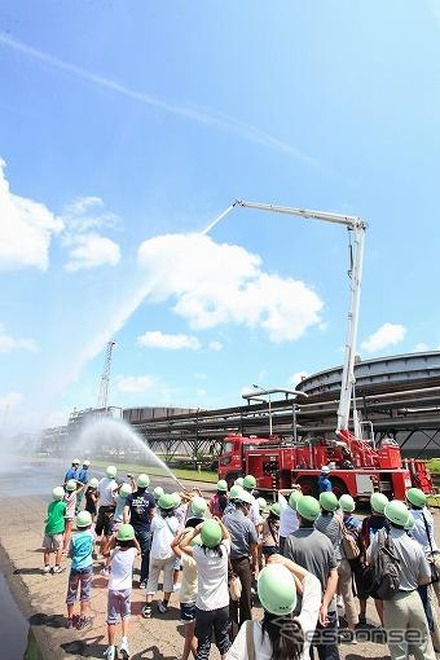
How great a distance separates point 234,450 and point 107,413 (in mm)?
53949

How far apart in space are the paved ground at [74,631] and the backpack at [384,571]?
1844mm

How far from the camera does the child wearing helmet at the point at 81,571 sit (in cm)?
602

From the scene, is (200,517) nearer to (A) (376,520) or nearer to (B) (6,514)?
(A) (376,520)

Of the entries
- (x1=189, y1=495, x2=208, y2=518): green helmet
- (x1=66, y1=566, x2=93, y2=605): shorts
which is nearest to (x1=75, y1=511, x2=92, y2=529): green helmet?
(x1=66, y1=566, x2=93, y2=605): shorts

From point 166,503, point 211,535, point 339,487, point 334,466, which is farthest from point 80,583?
point 334,466

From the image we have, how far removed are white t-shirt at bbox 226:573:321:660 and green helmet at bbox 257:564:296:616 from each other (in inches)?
7.2

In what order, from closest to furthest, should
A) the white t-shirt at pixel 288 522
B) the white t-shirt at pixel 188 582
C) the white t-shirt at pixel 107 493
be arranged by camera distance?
the white t-shirt at pixel 188 582 < the white t-shirt at pixel 288 522 < the white t-shirt at pixel 107 493

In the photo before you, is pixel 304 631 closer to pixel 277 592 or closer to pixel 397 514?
pixel 277 592

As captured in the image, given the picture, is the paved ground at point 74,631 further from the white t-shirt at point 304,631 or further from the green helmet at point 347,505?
the white t-shirt at point 304,631

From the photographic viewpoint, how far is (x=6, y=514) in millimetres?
16000

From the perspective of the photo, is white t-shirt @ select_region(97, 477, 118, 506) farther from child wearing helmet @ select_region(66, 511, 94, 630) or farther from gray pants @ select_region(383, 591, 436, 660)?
gray pants @ select_region(383, 591, 436, 660)

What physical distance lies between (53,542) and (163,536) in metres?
3.38

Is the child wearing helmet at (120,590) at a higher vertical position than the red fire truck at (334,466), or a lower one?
lower

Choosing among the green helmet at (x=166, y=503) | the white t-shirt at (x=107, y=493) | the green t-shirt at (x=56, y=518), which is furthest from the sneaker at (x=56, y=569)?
the green helmet at (x=166, y=503)
